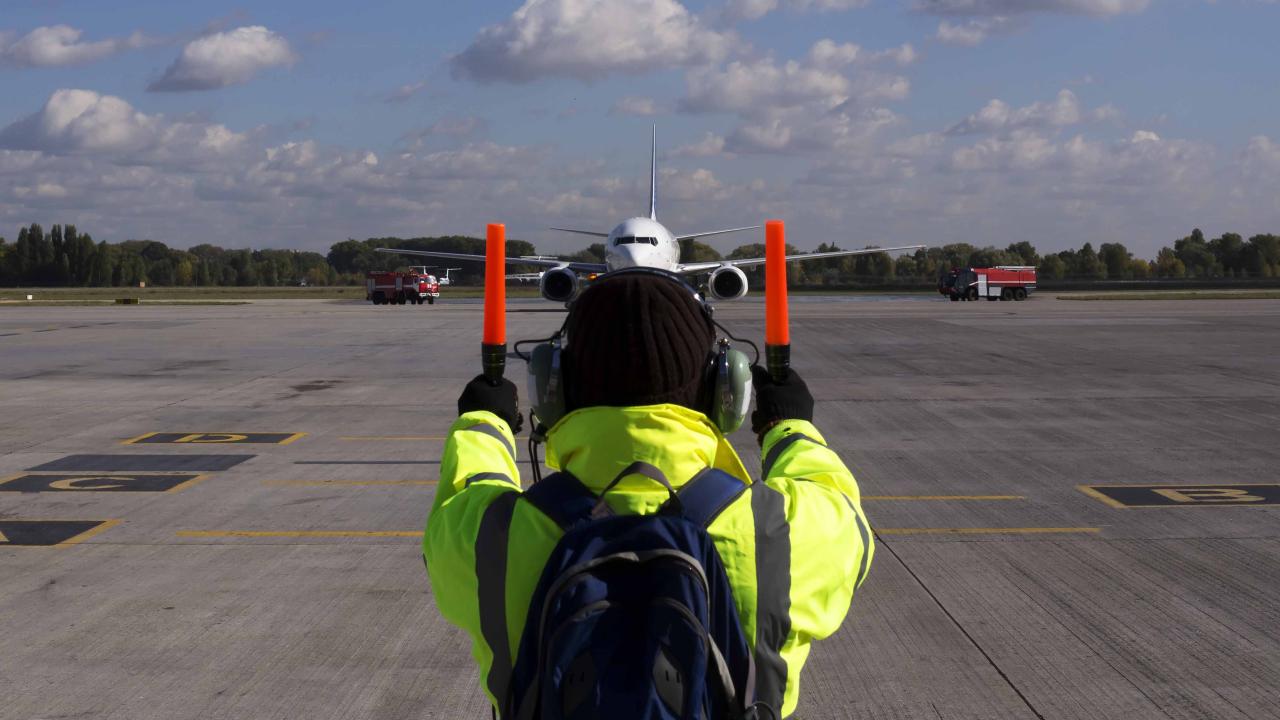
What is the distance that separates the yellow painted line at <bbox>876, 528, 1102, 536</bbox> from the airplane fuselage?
80.4 feet

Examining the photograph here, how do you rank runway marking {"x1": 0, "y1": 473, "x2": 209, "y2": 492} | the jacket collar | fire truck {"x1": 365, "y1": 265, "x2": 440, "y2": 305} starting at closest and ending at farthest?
the jacket collar → runway marking {"x1": 0, "y1": 473, "x2": 209, "y2": 492} → fire truck {"x1": 365, "y1": 265, "x2": 440, "y2": 305}

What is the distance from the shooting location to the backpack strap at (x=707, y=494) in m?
2.10

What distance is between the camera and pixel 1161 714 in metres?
4.93

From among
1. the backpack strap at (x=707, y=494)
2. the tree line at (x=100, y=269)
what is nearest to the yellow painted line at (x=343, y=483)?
the backpack strap at (x=707, y=494)

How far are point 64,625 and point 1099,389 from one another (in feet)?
52.3

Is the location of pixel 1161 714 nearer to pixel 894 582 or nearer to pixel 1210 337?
pixel 894 582

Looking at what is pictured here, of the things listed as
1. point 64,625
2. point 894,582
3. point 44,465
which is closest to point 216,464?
point 44,465

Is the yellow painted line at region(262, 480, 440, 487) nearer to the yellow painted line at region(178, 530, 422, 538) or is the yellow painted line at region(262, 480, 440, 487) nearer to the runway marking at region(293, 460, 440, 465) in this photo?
the runway marking at region(293, 460, 440, 465)

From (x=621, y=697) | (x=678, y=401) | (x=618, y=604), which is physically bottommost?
(x=621, y=697)

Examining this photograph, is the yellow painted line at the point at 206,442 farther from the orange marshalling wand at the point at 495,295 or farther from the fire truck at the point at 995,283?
the fire truck at the point at 995,283

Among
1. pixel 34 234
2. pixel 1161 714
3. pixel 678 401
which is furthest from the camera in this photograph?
pixel 34 234

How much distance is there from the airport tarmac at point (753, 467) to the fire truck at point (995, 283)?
51415mm

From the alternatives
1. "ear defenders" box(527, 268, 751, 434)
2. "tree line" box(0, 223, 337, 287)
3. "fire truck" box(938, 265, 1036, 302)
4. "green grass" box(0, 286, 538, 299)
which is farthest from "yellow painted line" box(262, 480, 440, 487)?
"tree line" box(0, 223, 337, 287)

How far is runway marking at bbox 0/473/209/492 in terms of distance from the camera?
403 inches
